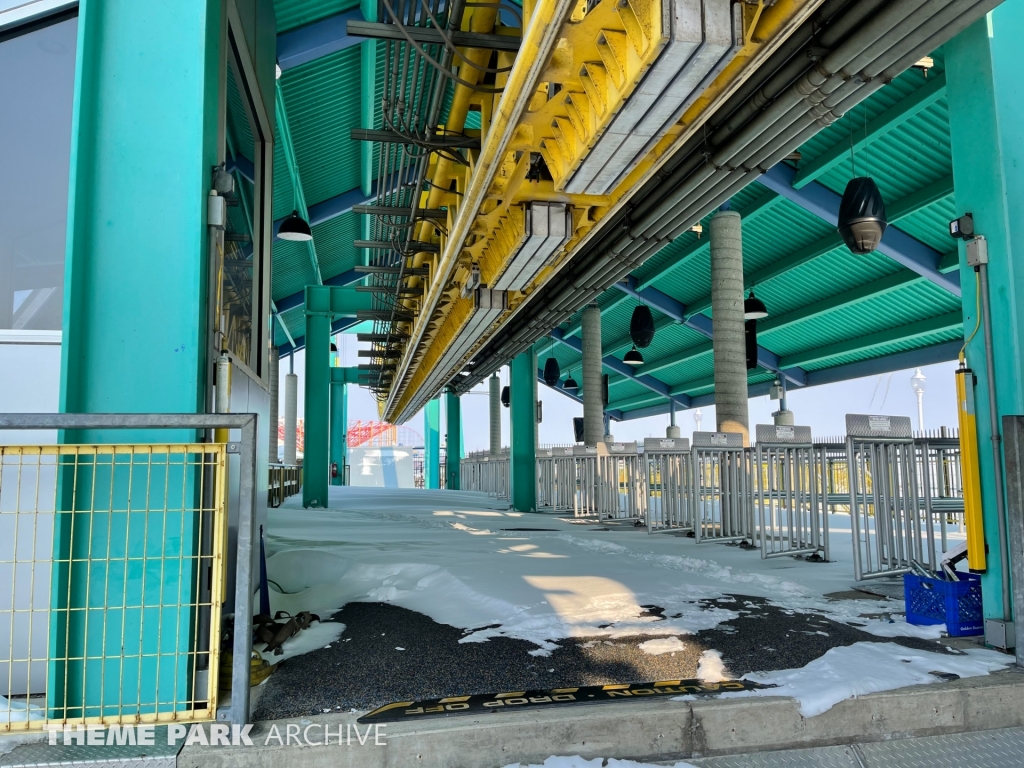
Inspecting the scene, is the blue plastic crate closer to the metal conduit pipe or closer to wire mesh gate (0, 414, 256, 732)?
the metal conduit pipe

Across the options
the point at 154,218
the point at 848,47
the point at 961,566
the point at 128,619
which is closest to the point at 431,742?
the point at 128,619

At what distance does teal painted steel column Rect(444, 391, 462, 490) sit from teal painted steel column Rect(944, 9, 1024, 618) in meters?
18.4

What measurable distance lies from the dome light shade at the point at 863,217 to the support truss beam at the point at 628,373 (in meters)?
27.1

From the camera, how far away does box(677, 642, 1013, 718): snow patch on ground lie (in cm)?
318

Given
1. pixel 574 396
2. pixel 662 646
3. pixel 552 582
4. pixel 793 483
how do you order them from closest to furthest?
pixel 662 646, pixel 552 582, pixel 793 483, pixel 574 396

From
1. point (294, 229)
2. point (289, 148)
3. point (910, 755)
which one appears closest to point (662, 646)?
point (910, 755)

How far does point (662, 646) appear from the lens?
4027 millimetres

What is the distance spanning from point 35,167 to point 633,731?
13.9 ft

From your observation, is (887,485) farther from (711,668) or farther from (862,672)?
(711,668)

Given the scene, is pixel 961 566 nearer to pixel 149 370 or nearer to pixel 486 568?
pixel 486 568

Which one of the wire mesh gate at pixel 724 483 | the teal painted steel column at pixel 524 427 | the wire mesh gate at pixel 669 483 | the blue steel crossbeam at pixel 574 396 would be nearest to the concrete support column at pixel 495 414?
the blue steel crossbeam at pixel 574 396

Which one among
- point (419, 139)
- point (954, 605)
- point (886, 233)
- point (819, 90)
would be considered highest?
point (886, 233)

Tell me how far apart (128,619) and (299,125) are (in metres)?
12.2

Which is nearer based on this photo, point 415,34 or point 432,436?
point 415,34
